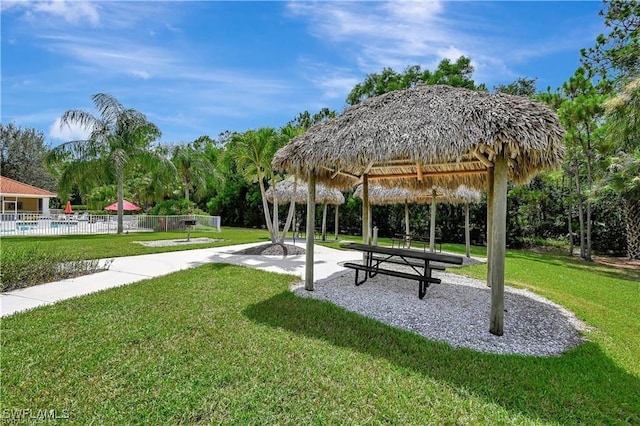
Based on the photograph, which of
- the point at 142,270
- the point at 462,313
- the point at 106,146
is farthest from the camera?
the point at 106,146

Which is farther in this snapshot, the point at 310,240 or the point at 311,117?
the point at 311,117

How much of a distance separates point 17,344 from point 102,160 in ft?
63.0

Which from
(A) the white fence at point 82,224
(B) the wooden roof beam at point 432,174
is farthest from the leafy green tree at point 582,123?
(A) the white fence at point 82,224

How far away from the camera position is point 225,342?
13.5 feet

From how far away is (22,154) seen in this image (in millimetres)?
36719

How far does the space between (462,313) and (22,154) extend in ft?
162

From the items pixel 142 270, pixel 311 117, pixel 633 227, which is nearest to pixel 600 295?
pixel 633 227

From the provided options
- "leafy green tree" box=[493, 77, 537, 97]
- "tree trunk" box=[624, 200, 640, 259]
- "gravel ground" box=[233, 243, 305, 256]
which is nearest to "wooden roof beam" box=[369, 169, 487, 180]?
"gravel ground" box=[233, 243, 305, 256]

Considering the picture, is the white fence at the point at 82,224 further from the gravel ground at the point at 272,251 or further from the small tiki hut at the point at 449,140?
the small tiki hut at the point at 449,140

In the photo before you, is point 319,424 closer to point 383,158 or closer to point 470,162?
point 383,158

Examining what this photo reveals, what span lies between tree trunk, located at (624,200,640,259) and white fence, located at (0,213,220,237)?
22.1m

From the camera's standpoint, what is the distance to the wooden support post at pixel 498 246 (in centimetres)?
473

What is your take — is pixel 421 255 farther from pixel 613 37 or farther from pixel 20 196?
pixel 20 196

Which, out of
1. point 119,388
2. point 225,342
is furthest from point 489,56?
point 119,388
